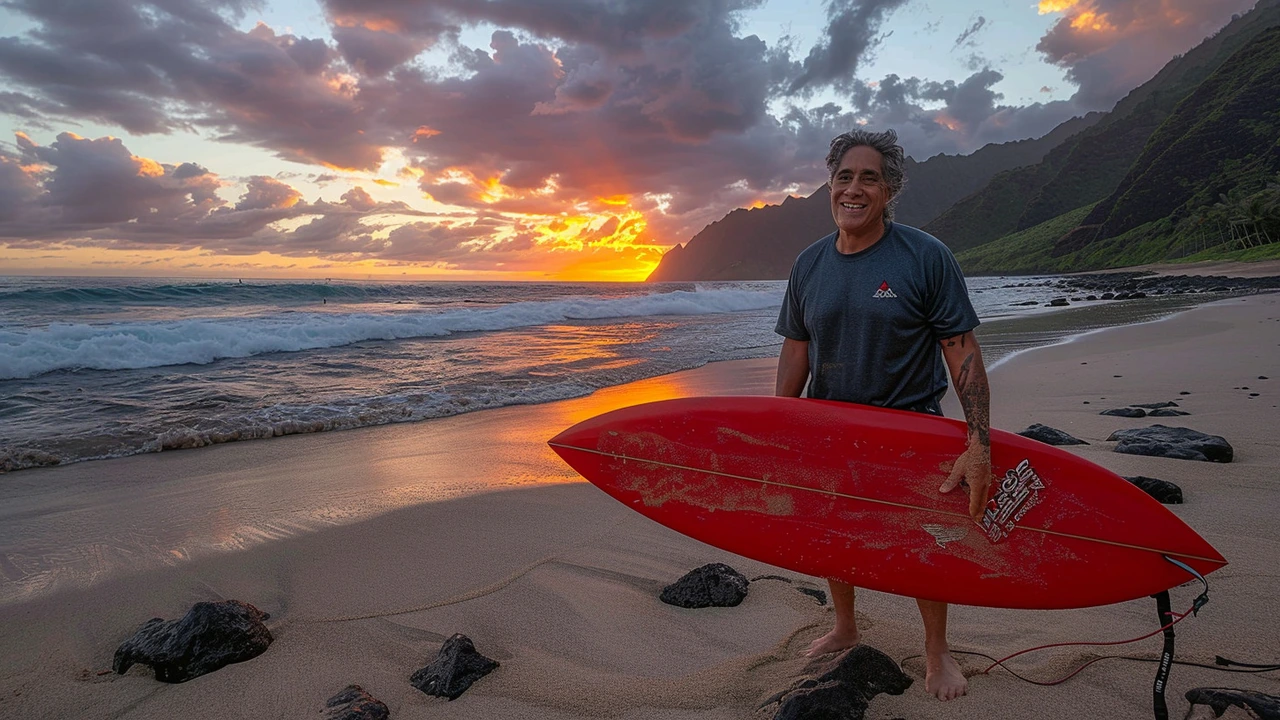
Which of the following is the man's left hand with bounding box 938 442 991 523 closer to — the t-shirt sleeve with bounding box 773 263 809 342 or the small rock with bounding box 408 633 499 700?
the t-shirt sleeve with bounding box 773 263 809 342

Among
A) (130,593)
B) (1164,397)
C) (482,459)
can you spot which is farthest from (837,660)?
(1164,397)

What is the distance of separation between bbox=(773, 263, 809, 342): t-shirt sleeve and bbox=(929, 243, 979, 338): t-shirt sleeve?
0.48 metres

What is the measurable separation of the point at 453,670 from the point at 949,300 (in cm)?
203

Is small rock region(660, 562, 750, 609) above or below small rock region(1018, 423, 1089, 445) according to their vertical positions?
below

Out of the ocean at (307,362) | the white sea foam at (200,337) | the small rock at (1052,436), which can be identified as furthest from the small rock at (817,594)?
the white sea foam at (200,337)

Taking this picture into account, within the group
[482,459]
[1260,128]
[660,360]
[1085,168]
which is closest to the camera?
[482,459]

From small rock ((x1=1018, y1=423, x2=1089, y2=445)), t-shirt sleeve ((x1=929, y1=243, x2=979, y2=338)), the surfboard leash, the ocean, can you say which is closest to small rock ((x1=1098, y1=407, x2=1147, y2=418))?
small rock ((x1=1018, y1=423, x2=1089, y2=445))

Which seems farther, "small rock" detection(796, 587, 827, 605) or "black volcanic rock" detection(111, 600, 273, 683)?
"small rock" detection(796, 587, 827, 605)

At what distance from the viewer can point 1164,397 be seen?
6.04 meters

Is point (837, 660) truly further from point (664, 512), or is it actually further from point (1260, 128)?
point (1260, 128)

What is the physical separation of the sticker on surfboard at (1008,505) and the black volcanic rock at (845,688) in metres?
0.56

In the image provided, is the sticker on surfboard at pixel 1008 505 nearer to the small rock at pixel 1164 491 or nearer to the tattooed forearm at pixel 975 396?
the tattooed forearm at pixel 975 396

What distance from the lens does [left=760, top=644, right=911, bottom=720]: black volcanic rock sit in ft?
5.97

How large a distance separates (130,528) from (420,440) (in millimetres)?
2274
